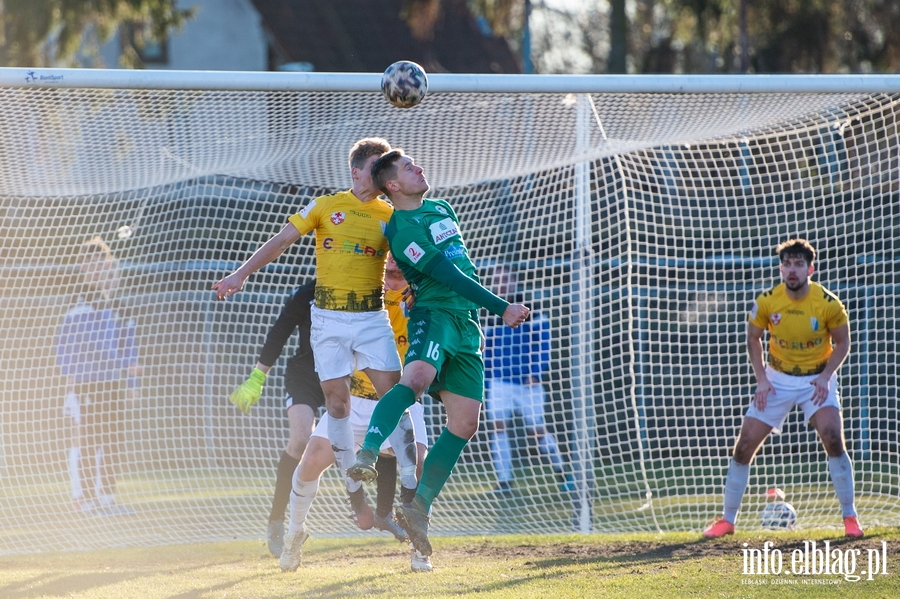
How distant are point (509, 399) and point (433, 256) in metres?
4.77

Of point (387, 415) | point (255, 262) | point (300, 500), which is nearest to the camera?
point (387, 415)

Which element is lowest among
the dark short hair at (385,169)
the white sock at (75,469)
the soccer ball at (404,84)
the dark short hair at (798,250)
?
the white sock at (75,469)

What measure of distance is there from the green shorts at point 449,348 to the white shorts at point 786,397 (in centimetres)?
286

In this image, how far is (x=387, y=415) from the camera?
5086mm

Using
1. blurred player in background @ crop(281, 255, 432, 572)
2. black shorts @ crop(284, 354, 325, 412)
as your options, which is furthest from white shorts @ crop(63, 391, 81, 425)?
blurred player in background @ crop(281, 255, 432, 572)

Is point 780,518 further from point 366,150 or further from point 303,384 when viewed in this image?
point 366,150

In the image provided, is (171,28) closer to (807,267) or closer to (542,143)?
(542,143)

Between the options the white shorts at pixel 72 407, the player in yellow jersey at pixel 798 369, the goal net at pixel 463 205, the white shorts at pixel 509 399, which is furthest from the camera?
the white shorts at pixel 509 399

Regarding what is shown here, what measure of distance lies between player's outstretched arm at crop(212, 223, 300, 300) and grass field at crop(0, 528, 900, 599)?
1615mm

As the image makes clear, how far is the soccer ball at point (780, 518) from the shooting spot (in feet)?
25.0

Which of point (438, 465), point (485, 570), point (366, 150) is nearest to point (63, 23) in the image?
point (366, 150)

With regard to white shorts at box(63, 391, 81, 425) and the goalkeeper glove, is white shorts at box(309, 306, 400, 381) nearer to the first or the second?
the goalkeeper glove

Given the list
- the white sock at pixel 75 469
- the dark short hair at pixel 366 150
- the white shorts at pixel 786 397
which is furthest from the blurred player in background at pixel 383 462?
the white sock at pixel 75 469

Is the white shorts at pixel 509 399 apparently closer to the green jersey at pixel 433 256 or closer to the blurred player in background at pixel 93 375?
the blurred player in background at pixel 93 375
